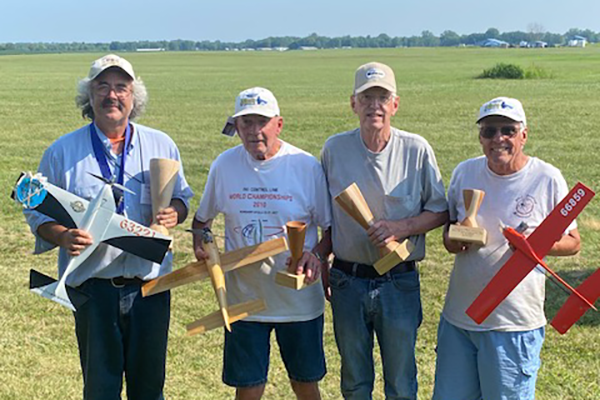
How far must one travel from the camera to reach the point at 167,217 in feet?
12.4

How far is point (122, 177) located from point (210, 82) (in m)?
41.2

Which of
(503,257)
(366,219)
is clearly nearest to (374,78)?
(366,219)

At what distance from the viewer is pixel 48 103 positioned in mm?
29344

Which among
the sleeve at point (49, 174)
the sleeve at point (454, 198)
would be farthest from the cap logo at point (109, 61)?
the sleeve at point (454, 198)

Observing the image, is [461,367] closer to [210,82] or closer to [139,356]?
[139,356]

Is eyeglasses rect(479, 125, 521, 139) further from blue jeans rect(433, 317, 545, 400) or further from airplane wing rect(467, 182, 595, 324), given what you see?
blue jeans rect(433, 317, 545, 400)

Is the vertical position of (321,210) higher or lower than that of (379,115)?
lower

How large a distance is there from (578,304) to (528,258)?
1.29ft

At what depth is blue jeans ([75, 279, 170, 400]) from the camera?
13.0 ft

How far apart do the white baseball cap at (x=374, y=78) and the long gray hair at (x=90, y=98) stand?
1349 millimetres

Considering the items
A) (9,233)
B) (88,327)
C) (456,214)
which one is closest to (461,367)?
(456,214)

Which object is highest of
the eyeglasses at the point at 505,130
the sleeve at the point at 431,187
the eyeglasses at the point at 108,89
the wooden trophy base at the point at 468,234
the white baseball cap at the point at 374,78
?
the white baseball cap at the point at 374,78

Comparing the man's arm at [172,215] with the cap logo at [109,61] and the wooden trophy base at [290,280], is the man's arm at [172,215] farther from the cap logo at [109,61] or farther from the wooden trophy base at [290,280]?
the cap logo at [109,61]

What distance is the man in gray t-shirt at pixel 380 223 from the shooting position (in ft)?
12.6
